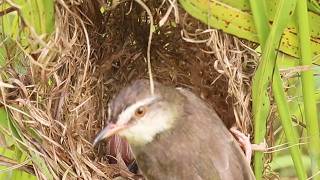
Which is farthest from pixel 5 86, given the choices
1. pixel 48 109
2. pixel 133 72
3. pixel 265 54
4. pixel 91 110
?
pixel 265 54

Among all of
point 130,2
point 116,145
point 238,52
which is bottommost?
point 116,145

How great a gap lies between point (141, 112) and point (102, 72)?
0.31 metres

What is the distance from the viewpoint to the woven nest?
7.45 ft

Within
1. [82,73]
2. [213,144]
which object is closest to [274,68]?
[213,144]

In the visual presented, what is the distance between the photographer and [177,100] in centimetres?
257

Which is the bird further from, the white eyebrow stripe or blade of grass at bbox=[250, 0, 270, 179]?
blade of grass at bbox=[250, 0, 270, 179]

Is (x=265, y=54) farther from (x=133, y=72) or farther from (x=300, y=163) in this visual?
(x=133, y=72)

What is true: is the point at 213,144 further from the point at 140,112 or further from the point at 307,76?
the point at 307,76

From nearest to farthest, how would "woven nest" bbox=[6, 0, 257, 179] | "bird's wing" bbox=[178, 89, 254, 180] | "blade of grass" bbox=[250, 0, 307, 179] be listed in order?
1. "blade of grass" bbox=[250, 0, 307, 179]
2. "woven nest" bbox=[6, 0, 257, 179]
3. "bird's wing" bbox=[178, 89, 254, 180]

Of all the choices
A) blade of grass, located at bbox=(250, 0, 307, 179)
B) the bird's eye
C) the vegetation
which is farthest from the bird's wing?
blade of grass, located at bbox=(250, 0, 307, 179)

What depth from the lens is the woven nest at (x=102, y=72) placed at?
7.45 feet

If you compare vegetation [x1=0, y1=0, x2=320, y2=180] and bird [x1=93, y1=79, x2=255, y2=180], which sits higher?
vegetation [x1=0, y1=0, x2=320, y2=180]

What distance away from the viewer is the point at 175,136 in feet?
8.30

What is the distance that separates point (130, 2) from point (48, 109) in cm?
52
